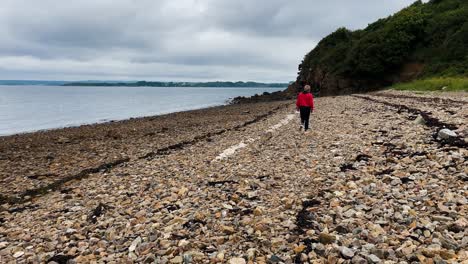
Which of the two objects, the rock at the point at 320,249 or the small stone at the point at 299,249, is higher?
the rock at the point at 320,249

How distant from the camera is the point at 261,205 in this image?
382 inches

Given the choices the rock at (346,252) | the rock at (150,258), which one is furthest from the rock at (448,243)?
the rock at (150,258)

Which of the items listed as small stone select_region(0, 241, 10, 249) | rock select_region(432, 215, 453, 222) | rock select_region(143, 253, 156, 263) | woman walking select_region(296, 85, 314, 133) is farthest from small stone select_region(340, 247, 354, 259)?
woman walking select_region(296, 85, 314, 133)

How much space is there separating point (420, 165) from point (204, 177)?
22.5 feet

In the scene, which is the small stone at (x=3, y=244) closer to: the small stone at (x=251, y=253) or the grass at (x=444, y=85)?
the small stone at (x=251, y=253)

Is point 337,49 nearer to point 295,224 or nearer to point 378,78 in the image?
point 378,78

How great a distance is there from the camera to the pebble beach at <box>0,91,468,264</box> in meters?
7.21

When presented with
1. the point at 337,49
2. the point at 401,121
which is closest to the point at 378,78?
the point at 337,49

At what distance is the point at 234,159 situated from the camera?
1605 centimetres

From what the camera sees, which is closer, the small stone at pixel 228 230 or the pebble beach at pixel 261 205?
the pebble beach at pixel 261 205

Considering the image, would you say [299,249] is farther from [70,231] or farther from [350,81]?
[350,81]

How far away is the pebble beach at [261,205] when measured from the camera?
284 inches

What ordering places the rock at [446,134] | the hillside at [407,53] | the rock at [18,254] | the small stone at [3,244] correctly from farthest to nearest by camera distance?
the hillside at [407,53] < the rock at [446,134] < the small stone at [3,244] < the rock at [18,254]

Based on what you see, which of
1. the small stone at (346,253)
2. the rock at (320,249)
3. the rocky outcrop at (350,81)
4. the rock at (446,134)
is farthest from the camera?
the rocky outcrop at (350,81)
